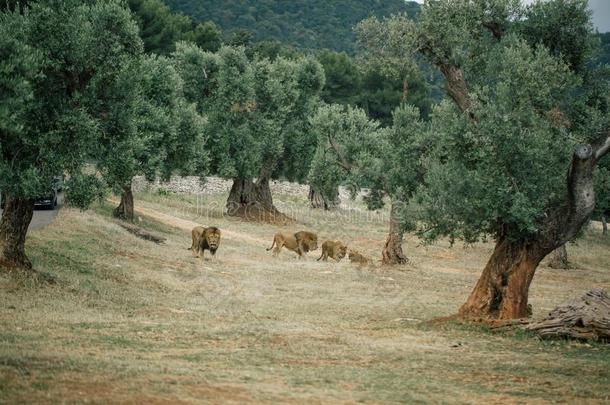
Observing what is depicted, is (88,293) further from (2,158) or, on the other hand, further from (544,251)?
(544,251)

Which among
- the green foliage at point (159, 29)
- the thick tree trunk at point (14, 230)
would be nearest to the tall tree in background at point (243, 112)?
the green foliage at point (159, 29)

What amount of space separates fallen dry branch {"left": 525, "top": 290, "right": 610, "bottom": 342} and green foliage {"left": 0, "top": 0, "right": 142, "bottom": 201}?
498 inches

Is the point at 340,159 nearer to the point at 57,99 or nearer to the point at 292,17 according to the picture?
the point at 57,99

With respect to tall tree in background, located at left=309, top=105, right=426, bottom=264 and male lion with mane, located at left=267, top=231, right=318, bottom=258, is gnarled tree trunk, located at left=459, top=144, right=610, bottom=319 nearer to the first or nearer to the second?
tall tree in background, located at left=309, top=105, right=426, bottom=264

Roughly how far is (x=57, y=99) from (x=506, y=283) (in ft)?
42.9

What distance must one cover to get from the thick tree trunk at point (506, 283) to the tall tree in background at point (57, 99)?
10.9 m

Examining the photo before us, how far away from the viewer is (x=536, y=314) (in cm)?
2544

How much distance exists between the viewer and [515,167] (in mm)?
20453

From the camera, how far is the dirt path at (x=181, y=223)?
47.8 metres

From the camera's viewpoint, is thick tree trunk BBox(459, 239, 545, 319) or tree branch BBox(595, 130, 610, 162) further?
thick tree trunk BBox(459, 239, 545, 319)

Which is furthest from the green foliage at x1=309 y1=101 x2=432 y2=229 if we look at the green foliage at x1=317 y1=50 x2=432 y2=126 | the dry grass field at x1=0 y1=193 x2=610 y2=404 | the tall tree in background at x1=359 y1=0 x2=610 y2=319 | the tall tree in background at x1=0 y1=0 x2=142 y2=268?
the green foliage at x1=317 y1=50 x2=432 y2=126

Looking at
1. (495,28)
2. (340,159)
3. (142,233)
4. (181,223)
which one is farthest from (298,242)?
(495,28)

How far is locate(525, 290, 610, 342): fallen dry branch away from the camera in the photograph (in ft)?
59.5

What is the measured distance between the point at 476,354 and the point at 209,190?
58381mm
